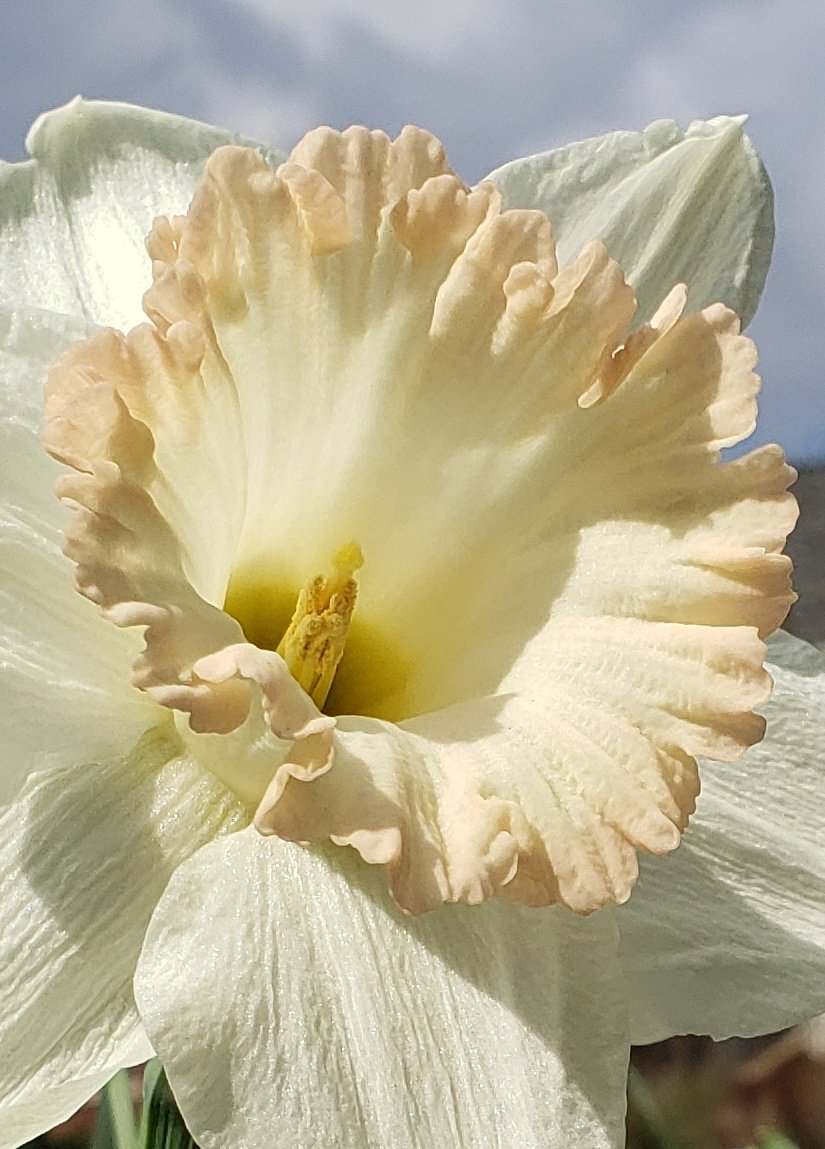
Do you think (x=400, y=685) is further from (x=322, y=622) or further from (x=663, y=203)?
(x=663, y=203)

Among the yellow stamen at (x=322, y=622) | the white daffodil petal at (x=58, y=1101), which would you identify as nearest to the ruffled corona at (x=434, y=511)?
the yellow stamen at (x=322, y=622)

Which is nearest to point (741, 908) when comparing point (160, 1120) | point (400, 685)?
point (400, 685)

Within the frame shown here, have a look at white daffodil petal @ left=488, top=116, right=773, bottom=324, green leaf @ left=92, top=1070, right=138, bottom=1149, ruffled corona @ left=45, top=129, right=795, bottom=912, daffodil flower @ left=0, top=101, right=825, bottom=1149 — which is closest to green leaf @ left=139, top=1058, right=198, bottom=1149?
green leaf @ left=92, top=1070, right=138, bottom=1149

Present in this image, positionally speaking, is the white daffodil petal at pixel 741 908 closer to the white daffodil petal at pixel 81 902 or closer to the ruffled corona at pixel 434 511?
the ruffled corona at pixel 434 511

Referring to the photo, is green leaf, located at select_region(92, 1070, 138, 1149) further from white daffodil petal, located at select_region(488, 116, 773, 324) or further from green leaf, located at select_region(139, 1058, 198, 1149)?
white daffodil petal, located at select_region(488, 116, 773, 324)

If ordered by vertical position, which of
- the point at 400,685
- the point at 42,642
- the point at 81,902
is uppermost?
the point at 42,642
